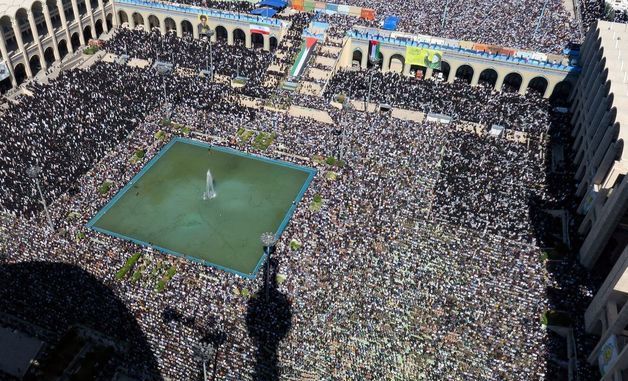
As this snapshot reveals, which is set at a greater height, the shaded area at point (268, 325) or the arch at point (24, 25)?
the arch at point (24, 25)

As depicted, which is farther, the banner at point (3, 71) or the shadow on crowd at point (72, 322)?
the banner at point (3, 71)

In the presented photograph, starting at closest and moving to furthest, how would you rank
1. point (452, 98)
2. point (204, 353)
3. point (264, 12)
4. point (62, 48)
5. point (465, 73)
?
point (204, 353) < point (452, 98) < point (62, 48) < point (465, 73) < point (264, 12)

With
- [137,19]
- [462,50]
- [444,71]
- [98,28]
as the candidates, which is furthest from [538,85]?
[98,28]

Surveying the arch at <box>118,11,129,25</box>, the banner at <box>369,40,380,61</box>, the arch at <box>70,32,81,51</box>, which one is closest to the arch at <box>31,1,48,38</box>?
the arch at <box>70,32,81,51</box>

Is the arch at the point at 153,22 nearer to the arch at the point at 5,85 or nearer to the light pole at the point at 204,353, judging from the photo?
the arch at the point at 5,85

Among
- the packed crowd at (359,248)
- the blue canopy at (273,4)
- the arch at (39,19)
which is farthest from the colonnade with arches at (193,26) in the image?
the packed crowd at (359,248)

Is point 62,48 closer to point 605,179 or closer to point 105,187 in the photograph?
point 105,187

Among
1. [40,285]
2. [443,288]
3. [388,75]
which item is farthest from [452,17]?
[40,285]

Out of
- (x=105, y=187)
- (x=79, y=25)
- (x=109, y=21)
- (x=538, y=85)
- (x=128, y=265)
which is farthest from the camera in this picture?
(x=109, y=21)
